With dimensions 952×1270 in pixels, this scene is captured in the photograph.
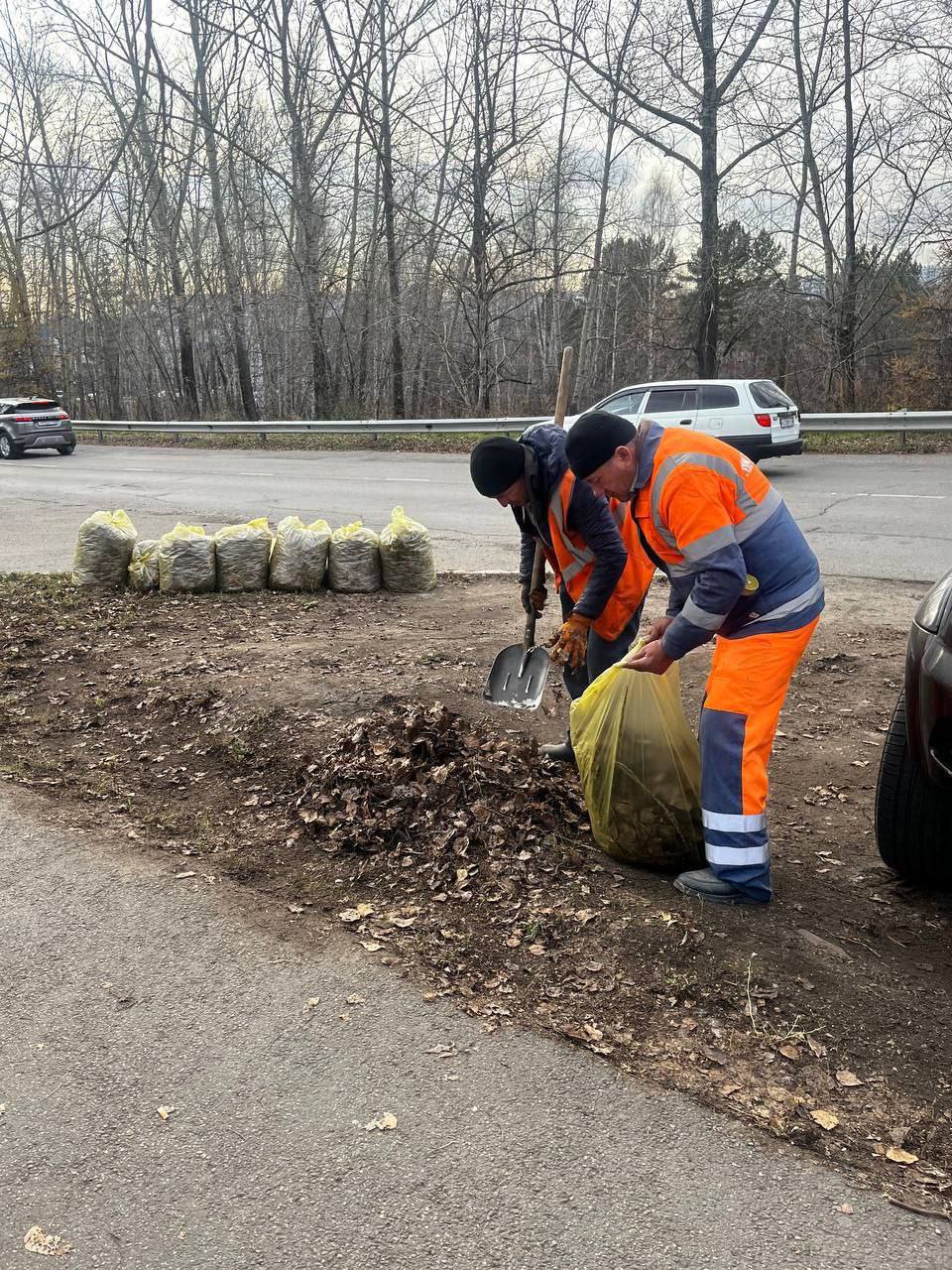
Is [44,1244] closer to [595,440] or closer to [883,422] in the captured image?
[595,440]

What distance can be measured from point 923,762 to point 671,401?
1372cm

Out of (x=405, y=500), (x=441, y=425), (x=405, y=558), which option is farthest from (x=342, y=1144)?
(x=441, y=425)

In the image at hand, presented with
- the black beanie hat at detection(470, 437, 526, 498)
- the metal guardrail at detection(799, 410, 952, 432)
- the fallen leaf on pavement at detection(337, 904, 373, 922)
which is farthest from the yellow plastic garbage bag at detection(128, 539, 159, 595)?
the metal guardrail at detection(799, 410, 952, 432)

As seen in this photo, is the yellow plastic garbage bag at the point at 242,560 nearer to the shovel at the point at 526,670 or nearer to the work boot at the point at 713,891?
the shovel at the point at 526,670

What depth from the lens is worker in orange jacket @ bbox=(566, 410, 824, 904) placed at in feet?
9.96

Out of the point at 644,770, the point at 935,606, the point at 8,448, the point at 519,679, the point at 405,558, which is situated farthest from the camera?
the point at 8,448

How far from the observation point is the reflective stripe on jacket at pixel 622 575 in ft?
13.7

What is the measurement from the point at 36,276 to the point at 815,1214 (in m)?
49.4

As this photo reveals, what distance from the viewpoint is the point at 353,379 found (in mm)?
33031

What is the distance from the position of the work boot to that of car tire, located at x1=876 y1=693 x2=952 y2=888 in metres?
0.53

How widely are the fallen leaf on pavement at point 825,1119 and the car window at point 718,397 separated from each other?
14.2 metres

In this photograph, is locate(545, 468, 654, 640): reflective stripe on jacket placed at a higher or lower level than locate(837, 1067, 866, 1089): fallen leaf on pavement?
higher

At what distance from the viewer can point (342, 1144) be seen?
2367 millimetres

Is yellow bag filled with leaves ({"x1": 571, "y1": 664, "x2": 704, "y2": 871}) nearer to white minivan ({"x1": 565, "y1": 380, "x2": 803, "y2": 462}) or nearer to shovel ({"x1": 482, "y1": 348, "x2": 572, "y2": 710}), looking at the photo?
shovel ({"x1": 482, "y1": 348, "x2": 572, "y2": 710})
